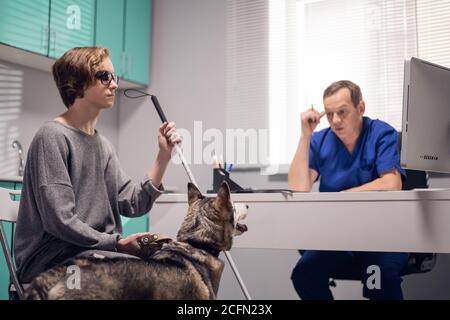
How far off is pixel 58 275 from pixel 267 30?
8.73 feet

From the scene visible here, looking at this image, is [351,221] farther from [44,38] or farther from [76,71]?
[44,38]

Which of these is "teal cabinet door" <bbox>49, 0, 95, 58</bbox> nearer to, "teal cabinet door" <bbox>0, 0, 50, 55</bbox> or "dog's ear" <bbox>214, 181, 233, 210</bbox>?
"teal cabinet door" <bbox>0, 0, 50, 55</bbox>

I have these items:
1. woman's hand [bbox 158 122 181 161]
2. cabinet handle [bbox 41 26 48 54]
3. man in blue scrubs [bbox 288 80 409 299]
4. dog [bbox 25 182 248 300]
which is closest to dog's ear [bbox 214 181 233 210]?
dog [bbox 25 182 248 300]

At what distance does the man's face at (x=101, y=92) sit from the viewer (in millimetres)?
1547

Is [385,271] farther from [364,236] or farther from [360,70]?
[360,70]

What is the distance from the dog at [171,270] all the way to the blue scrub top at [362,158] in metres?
0.85

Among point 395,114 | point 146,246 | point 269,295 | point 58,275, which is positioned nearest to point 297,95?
point 395,114

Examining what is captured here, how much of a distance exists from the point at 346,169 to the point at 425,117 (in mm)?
767

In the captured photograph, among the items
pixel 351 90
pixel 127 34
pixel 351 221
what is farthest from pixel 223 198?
pixel 127 34

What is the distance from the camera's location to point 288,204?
1.59 metres

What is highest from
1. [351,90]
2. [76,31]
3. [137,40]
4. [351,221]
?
[137,40]

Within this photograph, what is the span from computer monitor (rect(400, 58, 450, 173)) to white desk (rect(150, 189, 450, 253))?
0.14 meters

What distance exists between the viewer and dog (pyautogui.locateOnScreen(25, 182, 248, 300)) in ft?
3.67

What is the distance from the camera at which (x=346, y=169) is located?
7.45 ft
